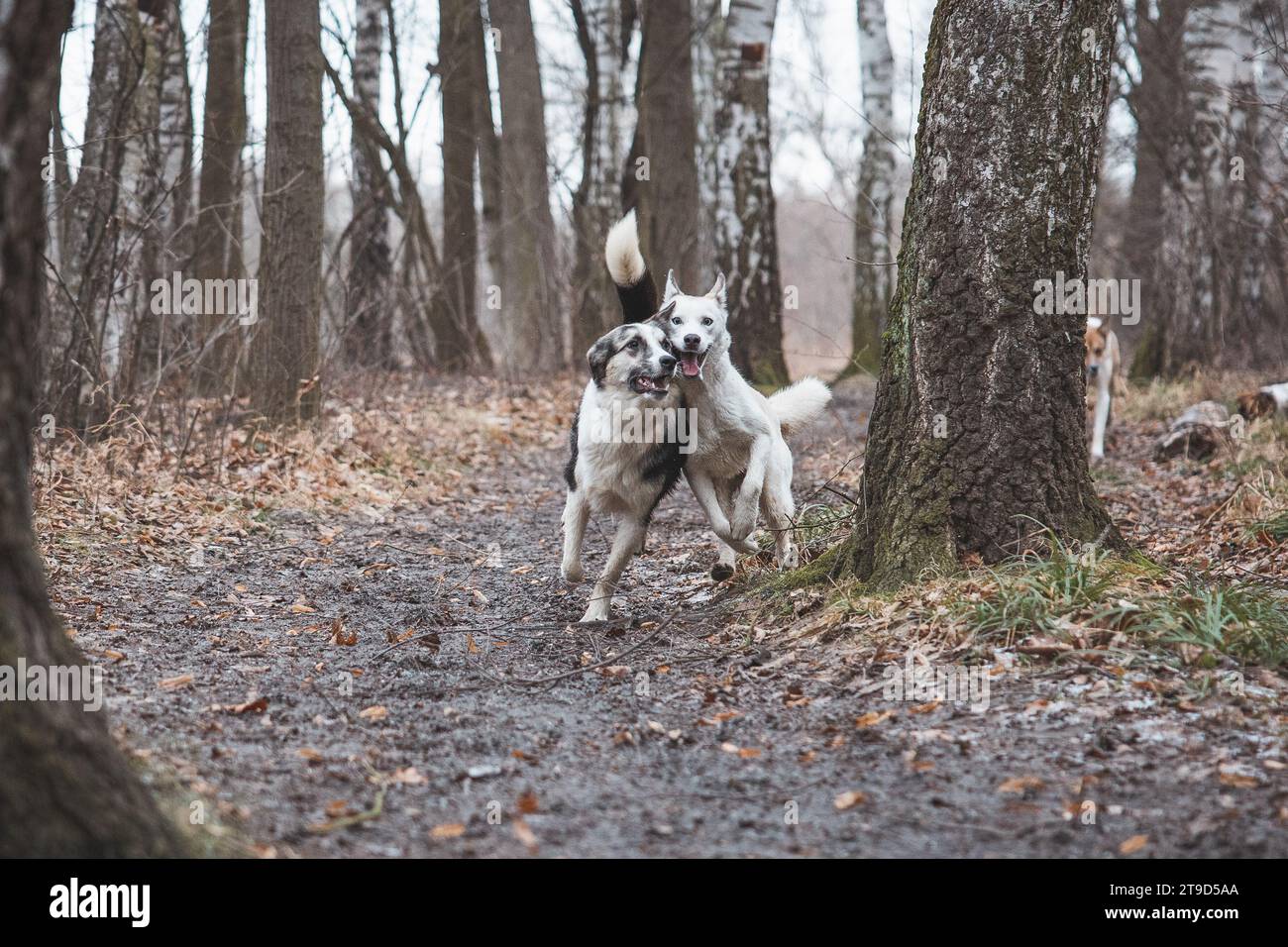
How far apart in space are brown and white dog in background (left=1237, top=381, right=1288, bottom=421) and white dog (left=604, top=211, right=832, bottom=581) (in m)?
4.49

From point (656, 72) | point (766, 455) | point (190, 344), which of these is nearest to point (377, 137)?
point (656, 72)

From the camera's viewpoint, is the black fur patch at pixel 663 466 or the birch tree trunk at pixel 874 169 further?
the birch tree trunk at pixel 874 169

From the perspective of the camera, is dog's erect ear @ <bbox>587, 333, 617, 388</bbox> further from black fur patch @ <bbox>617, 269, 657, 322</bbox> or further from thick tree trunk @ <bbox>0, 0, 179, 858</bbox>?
thick tree trunk @ <bbox>0, 0, 179, 858</bbox>

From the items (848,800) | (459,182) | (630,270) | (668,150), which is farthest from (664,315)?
(459,182)

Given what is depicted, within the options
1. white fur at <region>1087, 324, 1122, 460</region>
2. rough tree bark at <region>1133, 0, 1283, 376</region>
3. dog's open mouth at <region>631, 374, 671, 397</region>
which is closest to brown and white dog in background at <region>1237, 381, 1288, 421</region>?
white fur at <region>1087, 324, 1122, 460</region>

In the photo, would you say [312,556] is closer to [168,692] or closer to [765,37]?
[168,692]

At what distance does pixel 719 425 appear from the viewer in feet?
18.1

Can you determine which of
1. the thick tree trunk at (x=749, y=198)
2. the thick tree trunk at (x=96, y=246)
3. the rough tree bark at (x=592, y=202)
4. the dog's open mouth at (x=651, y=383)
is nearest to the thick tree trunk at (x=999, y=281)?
the dog's open mouth at (x=651, y=383)

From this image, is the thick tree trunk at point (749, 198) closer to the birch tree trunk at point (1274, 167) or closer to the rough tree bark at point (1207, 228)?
the rough tree bark at point (1207, 228)

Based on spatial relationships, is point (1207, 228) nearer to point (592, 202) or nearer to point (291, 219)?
point (592, 202)

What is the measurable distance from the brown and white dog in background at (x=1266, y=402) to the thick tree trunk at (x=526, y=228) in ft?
26.1

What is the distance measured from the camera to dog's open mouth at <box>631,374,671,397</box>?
504 cm

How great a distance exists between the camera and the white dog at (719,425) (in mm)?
5336
